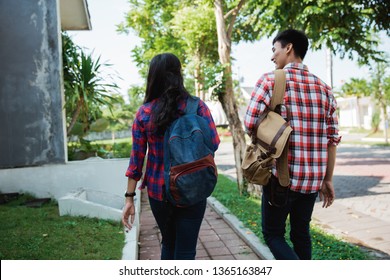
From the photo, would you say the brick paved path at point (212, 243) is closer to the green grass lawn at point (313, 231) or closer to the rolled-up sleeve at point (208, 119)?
the green grass lawn at point (313, 231)

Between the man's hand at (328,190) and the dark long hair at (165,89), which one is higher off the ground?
the dark long hair at (165,89)

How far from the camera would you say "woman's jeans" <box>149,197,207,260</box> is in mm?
1904

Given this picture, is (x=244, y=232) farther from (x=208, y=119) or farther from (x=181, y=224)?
(x=208, y=119)

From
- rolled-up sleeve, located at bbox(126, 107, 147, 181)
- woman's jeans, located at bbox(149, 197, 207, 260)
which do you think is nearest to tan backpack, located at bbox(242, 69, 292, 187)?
woman's jeans, located at bbox(149, 197, 207, 260)

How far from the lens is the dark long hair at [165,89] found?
1.86 m

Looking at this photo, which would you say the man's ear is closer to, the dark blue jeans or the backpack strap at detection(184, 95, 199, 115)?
the backpack strap at detection(184, 95, 199, 115)

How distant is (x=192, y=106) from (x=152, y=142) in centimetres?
30

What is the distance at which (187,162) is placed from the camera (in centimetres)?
180

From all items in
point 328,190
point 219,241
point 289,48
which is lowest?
point 219,241

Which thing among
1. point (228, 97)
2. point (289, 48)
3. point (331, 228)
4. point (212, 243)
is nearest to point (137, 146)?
point (289, 48)

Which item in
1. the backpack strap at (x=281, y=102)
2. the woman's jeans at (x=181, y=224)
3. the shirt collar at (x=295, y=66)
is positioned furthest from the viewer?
the shirt collar at (x=295, y=66)

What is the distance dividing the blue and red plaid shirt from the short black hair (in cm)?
68

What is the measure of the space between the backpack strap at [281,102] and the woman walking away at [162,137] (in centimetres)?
39


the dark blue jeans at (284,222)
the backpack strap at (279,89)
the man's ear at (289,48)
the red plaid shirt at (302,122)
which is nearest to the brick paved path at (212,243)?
the dark blue jeans at (284,222)
